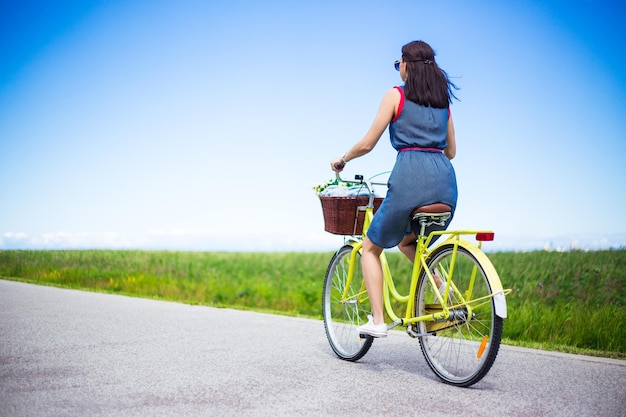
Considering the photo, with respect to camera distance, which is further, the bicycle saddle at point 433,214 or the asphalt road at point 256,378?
the bicycle saddle at point 433,214

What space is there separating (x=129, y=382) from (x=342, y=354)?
1.83 meters

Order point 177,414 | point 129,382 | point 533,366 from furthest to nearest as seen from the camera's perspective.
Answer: point 533,366, point 129,382, point 177,414

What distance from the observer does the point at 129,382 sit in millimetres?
4219

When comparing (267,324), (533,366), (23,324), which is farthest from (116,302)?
(533,366)

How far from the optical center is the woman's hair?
4223 mm

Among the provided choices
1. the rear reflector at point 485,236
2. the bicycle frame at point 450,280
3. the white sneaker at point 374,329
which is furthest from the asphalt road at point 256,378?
the rear reflector at point 485,236

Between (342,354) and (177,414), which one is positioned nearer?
(177,414)

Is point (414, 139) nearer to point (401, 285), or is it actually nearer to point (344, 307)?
point (344, 307)

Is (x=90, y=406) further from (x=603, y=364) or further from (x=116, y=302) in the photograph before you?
(x=116, y=302)

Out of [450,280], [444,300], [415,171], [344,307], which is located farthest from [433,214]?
[344,307]

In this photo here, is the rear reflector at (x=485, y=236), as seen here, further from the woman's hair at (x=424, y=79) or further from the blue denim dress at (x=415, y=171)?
the woman's hair at (x=424, y=79)

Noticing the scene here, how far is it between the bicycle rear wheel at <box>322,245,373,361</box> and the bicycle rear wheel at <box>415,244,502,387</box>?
0.73 meters

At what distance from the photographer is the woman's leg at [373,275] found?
449 centimetres

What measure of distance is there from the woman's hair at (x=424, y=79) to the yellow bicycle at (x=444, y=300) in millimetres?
796
